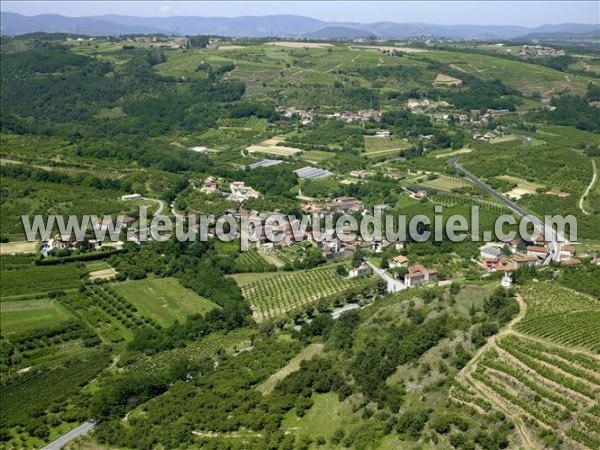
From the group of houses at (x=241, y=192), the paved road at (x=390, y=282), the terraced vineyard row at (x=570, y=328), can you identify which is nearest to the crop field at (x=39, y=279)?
the group of houses at (x=241, y=192)

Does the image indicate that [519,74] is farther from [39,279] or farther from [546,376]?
[546,376]

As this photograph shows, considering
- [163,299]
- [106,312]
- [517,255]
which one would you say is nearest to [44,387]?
[106,312]

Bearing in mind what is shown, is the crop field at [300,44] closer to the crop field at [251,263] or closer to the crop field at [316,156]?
the crop field at [316,156]

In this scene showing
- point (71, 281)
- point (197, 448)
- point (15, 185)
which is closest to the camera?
point (197, 448)

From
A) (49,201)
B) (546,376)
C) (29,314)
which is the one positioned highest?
(546,376)

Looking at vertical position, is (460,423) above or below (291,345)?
above

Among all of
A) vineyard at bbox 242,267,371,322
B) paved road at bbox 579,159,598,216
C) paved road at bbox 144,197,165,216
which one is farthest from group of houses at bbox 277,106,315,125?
vineyard at bbox 242,267,371,322

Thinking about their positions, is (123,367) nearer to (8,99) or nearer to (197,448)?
(197,448)

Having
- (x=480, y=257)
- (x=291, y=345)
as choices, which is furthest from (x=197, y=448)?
(x=480, y=257)
